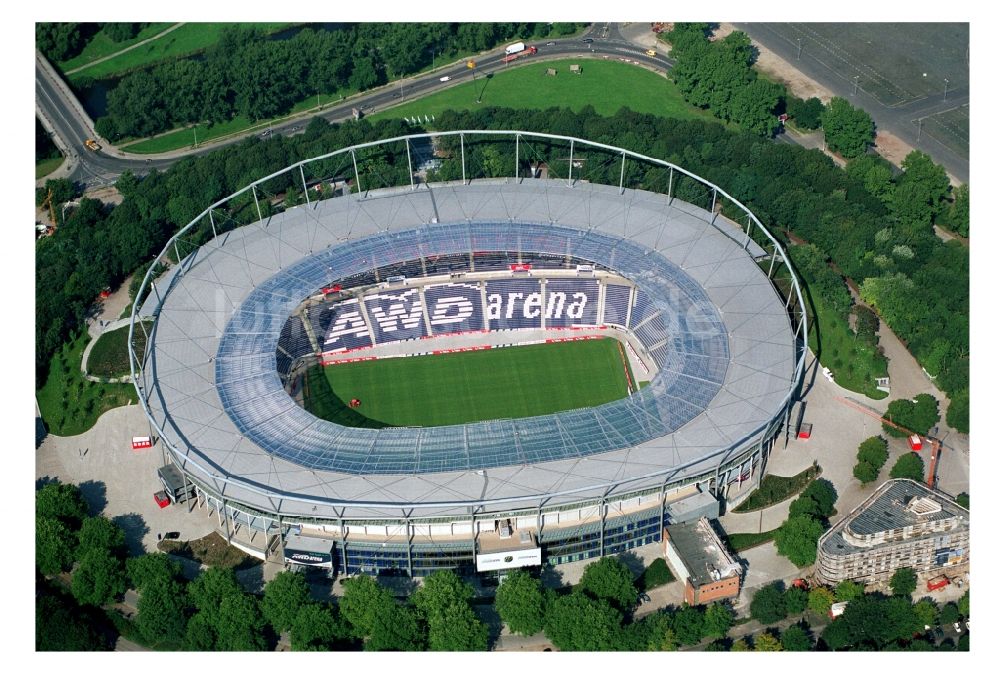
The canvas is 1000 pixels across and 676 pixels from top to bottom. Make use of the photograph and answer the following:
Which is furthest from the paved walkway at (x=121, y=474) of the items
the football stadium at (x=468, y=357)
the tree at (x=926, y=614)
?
the tree at (x=926, y=614)

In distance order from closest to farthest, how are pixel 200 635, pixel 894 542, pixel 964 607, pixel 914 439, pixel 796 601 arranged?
pixel 200 635 → pixel 964 607 → pixel 796 601 → pixel 894 542 → pixel 914 439

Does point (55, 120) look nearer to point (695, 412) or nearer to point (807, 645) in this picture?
point (695, 412)

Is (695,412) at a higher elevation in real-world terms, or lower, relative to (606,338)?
lower

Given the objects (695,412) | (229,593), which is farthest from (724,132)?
(229,593)

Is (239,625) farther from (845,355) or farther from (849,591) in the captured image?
(845,355)

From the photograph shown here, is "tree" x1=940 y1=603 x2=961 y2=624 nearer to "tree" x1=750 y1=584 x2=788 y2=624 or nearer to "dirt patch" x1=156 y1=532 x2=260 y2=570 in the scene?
"tree" x1=750 y1=584 x2=788 y2=624

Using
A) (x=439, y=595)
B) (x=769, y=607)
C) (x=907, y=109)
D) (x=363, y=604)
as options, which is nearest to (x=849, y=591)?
(x=769, y=607)
